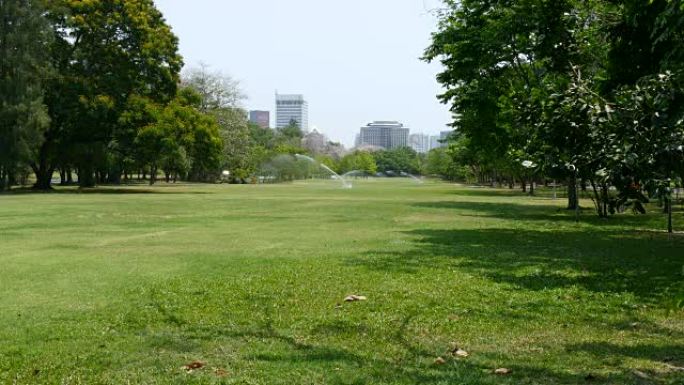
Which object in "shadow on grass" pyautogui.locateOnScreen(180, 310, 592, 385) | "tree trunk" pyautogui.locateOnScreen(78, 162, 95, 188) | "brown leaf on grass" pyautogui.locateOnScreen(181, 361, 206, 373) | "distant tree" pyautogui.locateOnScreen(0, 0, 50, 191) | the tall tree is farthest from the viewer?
"tree trunk" pyautogui.locateOnScreen(78, 162, 95, 188)

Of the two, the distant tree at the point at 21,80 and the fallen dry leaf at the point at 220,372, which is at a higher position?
the distant tree at the point at 21,80

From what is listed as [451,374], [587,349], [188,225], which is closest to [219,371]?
[451,374]

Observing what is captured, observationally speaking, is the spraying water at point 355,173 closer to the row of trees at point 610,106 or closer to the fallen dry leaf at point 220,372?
the row of trees at point 610,106

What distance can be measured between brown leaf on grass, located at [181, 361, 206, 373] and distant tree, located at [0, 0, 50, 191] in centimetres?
4871

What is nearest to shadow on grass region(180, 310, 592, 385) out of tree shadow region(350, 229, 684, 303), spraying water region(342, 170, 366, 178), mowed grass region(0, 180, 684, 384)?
mowed grass region(0, 180, 684, 384)

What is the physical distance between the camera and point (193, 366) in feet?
19.7

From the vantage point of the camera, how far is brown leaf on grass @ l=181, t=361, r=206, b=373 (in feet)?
19.5

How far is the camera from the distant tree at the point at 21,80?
162ft

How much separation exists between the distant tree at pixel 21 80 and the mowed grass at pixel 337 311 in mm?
36014

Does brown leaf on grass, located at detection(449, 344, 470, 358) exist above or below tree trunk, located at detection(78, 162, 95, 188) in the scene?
below

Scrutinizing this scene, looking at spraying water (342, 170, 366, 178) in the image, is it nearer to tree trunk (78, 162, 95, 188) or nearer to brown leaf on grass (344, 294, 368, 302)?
tree trunk (78, 162, 95, 188)

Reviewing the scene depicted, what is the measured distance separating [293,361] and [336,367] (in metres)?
0.45

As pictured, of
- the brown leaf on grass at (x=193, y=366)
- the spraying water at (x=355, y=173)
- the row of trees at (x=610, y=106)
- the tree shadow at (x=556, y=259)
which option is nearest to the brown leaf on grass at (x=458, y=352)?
the row of trees at (x=610, y=106)

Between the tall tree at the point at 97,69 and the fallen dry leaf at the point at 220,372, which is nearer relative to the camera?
the fallen dry leaf at the point at 220,372
